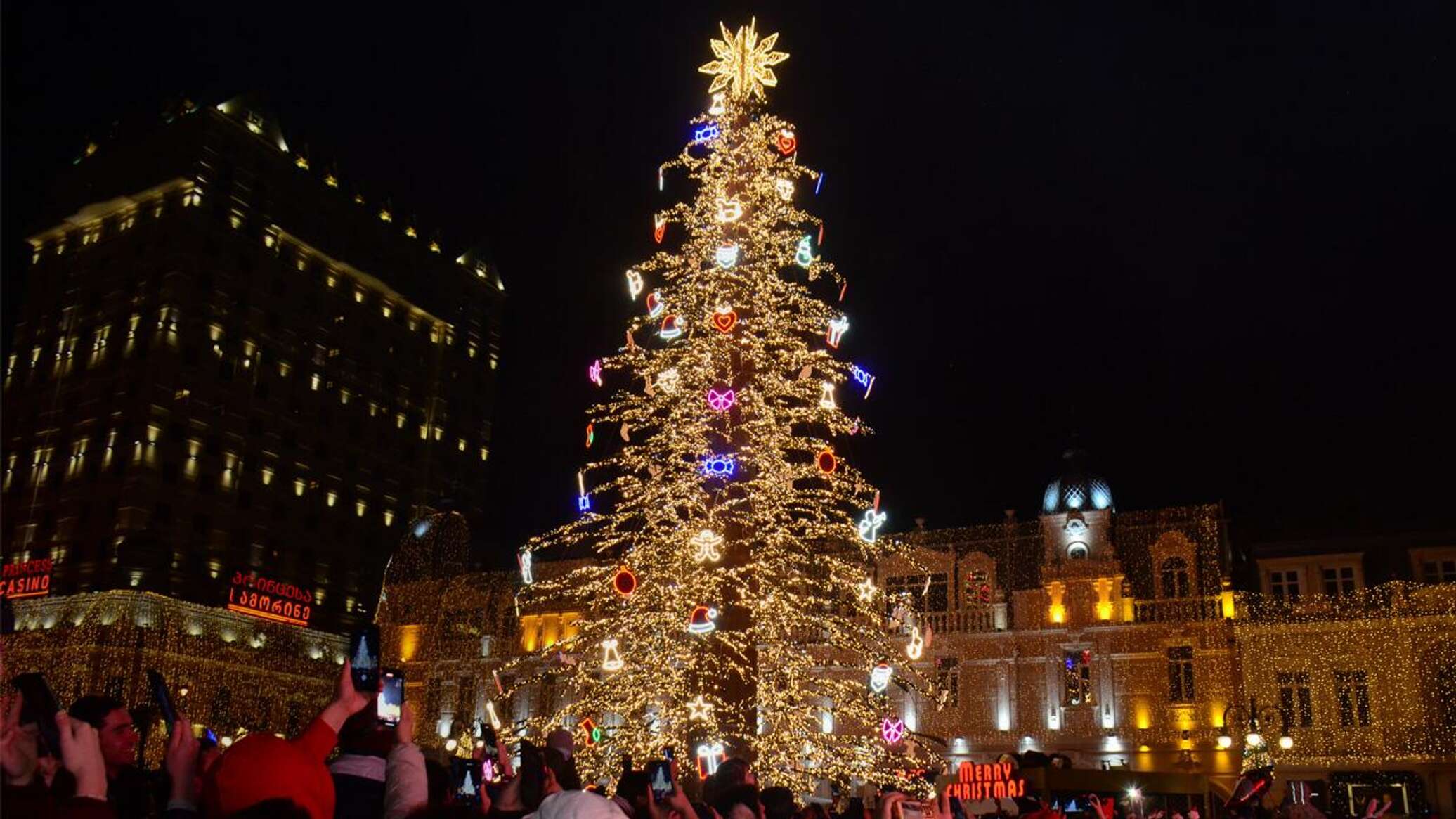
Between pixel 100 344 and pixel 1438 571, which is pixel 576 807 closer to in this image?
pixel 1438 571

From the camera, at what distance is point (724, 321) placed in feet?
65.2

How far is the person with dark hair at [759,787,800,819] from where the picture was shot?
24.1 feet

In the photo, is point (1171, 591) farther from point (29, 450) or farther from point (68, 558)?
point (29, 450)

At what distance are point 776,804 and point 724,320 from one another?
13.2m

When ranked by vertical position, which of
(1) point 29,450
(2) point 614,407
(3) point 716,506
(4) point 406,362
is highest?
(4) point 406,362

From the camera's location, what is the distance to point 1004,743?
31.7 meters

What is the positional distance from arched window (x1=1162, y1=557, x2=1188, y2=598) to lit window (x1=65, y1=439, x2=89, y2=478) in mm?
48364

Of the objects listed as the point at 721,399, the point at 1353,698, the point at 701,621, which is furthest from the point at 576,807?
the point at 1353,698

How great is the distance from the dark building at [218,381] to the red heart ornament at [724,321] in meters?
39.2

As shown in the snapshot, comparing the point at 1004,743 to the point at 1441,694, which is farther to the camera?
the point at 1004,743

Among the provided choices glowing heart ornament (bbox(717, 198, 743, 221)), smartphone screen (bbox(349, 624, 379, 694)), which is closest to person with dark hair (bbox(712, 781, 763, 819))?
smartphone screen (bbox(349, 624, 379, 694))

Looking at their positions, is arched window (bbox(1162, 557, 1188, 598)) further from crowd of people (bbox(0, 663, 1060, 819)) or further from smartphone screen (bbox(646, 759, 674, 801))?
crowd of people (bbox(0, 663, 1060, 819))

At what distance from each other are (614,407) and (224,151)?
48.4m

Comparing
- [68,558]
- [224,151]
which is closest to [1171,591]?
[68,558]
